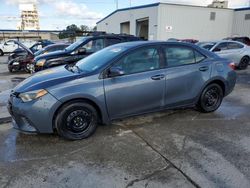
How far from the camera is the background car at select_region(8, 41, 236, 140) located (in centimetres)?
395

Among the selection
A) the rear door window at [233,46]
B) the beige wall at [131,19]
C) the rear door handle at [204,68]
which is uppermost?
the beige wall at [131,19]

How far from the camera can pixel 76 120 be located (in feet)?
13.7

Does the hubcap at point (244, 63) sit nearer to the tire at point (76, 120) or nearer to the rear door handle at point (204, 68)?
the rear door handle at point (204, 68)

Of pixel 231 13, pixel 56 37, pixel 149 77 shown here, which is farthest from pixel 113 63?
pixel 56 37

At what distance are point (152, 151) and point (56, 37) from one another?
60.2 metres

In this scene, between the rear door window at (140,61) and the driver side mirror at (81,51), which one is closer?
the rear door window at (140,61)

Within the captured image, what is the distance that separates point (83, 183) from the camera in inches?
121

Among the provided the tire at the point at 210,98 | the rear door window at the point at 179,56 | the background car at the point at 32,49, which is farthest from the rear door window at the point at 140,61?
the background car at the point at 32,49

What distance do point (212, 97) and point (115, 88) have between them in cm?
241

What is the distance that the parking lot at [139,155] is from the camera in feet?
10.3

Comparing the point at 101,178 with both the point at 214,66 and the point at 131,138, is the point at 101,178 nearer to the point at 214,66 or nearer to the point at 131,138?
the point at 131,138

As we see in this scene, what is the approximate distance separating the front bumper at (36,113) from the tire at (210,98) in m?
3.05

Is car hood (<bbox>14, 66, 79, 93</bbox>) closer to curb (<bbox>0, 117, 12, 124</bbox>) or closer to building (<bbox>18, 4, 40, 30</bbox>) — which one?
curb (<bbox>0, 117, 12, 124</bbox>)

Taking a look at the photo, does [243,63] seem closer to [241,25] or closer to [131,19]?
[241,25]
